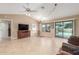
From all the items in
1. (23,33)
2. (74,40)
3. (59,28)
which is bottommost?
(74,40)

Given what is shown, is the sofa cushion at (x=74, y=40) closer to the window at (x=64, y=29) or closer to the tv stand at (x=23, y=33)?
the window at (x=64, y=29)

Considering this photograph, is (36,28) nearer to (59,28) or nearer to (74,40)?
(59,28)

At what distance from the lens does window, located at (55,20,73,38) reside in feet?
7.09

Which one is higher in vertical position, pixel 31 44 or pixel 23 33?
pixel 23 33

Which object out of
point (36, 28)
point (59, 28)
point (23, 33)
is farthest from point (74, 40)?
point (23, 33)

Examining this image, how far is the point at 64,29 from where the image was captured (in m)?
2.25

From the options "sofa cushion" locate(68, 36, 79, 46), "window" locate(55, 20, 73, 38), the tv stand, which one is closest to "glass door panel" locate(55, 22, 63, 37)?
"window" locate(55, 20, 73, 38)

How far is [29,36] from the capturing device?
2.42 m

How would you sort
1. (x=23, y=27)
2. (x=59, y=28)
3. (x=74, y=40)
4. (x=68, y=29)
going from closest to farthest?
(x=74, y=40) → (x=68, y=29) → (x=59, y=28) → (x=23, y=27)

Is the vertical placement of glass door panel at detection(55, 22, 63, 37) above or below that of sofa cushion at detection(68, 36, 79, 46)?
above

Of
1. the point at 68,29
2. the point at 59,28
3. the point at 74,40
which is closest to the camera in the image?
the point at 74,40

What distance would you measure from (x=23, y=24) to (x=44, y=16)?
56cm

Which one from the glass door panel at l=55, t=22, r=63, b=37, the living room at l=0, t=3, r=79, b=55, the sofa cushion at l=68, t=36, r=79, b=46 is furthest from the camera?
the glass door panel at l=55, t=22, r=63, b=37

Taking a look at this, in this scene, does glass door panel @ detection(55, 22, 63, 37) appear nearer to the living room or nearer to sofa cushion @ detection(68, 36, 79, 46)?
the living room
